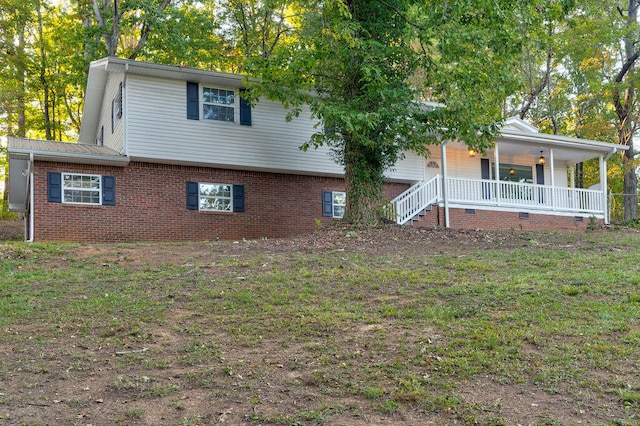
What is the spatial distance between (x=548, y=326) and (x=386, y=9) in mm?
10275

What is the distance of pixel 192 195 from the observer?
1739 centimetres

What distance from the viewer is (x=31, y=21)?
2717cm

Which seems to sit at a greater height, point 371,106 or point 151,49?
point 151,49

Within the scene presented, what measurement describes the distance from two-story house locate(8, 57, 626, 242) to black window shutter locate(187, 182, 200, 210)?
28 millimetres

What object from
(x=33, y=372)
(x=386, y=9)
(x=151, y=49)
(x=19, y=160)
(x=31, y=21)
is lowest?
(x=33, y=372)

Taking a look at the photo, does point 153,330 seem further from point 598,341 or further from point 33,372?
point 598,341

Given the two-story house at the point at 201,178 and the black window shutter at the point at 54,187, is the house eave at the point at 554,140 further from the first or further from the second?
the black window shutter at the point at 54,187

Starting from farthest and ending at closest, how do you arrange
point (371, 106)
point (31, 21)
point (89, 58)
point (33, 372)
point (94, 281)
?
point (31, 21) < point (89, 58) < point (371, 106) < point (94, 281) < point (33, 372)

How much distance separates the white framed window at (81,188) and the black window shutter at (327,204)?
20.8 feet

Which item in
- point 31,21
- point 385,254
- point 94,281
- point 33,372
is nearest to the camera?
point 33,372

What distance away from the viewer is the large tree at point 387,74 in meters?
13.5

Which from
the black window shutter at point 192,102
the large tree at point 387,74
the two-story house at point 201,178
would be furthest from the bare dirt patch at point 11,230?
the large tree at point 387,74

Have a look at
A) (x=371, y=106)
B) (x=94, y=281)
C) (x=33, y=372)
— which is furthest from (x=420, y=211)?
(x=33, y=372)

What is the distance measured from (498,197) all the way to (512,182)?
4.10ft
